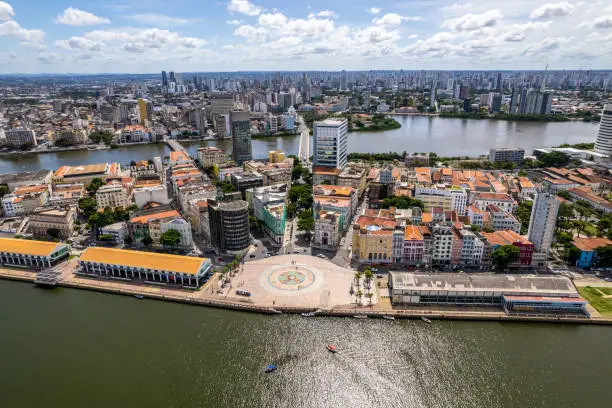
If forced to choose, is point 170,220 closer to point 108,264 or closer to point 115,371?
point 108,264

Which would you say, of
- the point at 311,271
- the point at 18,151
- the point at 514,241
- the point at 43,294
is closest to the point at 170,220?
the point at 43,294

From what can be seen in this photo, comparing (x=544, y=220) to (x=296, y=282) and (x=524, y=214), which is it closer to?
(x=524, y=214)

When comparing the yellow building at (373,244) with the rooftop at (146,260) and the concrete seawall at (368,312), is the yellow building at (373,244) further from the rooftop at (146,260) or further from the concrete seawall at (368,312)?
the rooftop at (146,260)

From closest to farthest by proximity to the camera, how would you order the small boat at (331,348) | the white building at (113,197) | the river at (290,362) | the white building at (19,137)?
the river at (290,362), the small boat at (331,348), the white building at (113,197), the white building at (19,137)

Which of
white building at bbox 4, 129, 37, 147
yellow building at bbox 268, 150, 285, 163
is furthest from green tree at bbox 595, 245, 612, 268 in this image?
white building at bbox 4, 129, 37, 147

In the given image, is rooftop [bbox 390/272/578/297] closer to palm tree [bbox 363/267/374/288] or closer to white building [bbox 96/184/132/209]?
palm tree [bbox 363/267/374/288]

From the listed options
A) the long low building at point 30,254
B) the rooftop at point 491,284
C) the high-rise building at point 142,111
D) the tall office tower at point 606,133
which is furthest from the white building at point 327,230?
the high-rise building at point 142,111

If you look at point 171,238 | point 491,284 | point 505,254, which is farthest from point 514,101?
point 171,238
